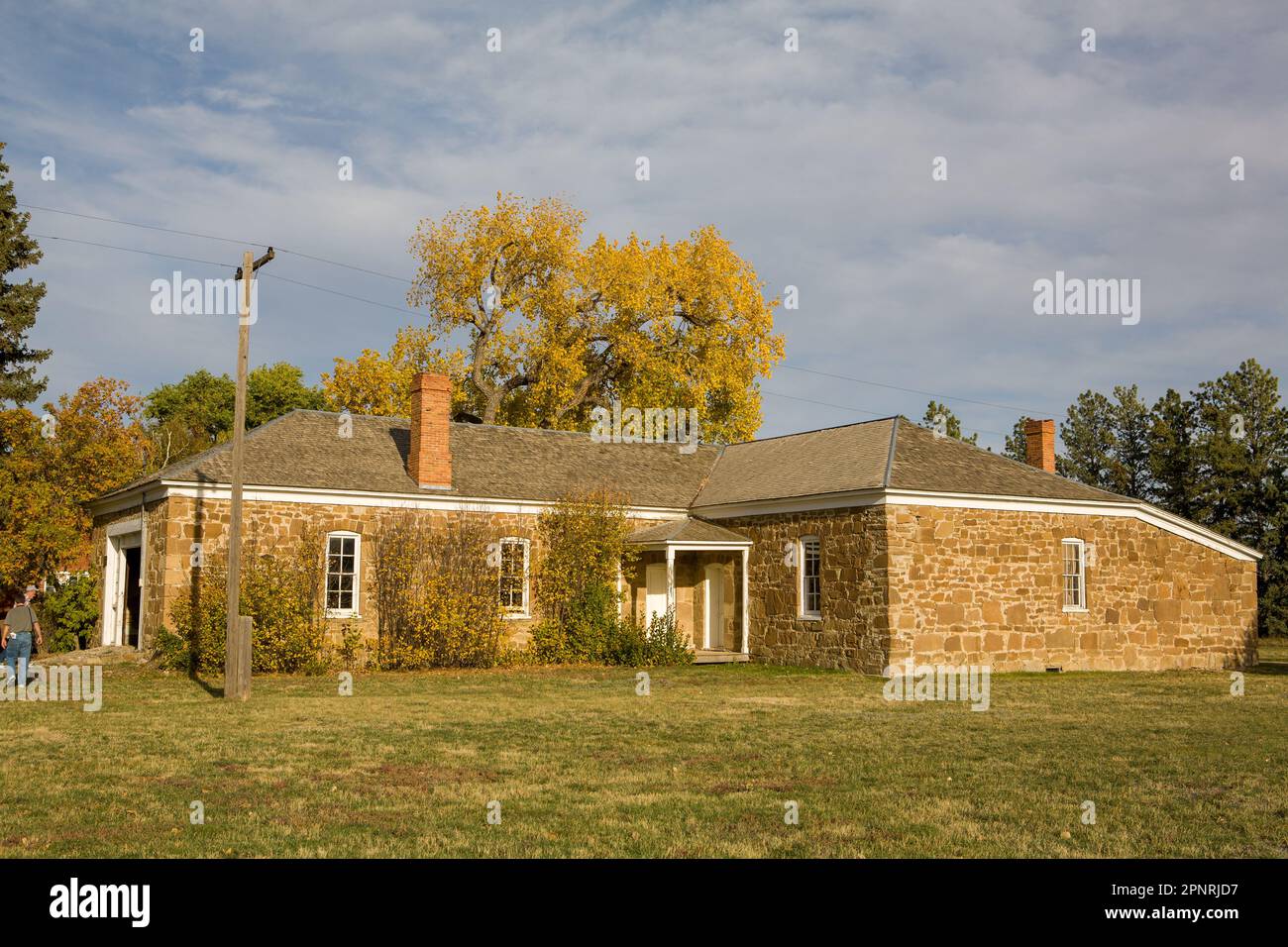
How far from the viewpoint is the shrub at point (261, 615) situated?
70.0 ft

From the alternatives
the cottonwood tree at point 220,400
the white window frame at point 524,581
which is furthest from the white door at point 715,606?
the cottonwood tree at point 220,400

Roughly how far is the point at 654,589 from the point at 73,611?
45.1 ft

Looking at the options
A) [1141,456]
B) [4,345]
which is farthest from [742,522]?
[1141,456]

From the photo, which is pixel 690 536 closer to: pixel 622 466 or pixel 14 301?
pixel 622 466

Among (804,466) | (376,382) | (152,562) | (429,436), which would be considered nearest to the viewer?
(152,562)

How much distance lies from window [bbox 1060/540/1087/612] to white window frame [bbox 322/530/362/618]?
50.2 ft

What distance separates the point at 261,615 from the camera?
70.4 ft

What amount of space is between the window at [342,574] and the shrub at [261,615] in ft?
2.15

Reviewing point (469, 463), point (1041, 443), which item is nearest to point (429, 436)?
point (469, 463)

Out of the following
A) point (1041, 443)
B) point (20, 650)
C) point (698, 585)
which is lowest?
point (20, 650)

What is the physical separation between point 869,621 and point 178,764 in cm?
1483

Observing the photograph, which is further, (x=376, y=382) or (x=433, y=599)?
(x=376, y=382)
